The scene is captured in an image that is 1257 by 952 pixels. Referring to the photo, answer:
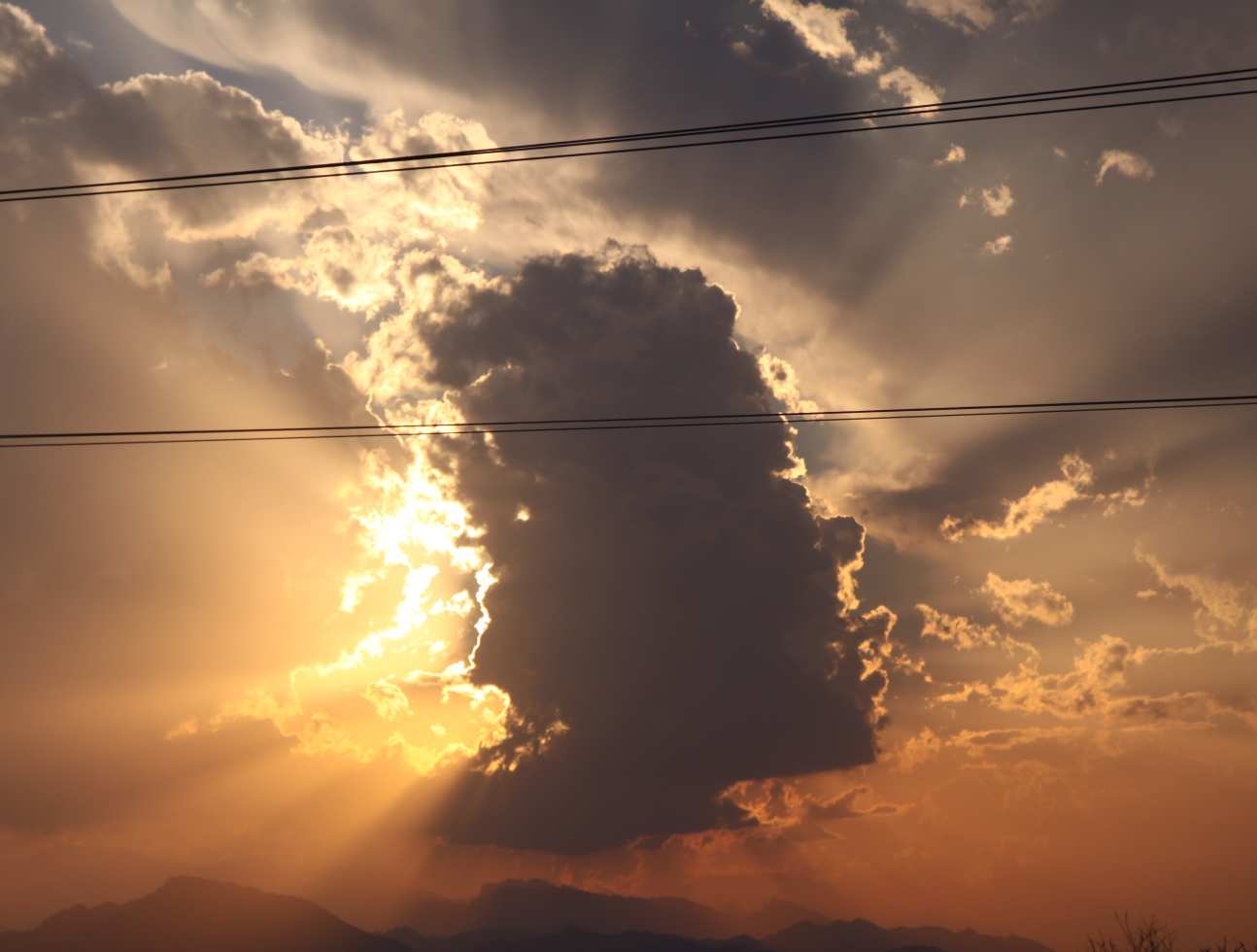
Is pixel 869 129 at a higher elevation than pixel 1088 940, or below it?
higher

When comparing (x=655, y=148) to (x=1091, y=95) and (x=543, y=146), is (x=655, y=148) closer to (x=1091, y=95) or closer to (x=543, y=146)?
(x=543, y=146)

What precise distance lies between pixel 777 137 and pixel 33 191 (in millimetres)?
25720

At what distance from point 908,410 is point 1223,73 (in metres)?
12.7

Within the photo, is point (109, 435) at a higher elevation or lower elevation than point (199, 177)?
lower

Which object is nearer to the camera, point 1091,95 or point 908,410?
point 1091,95

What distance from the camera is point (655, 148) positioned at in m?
34.5

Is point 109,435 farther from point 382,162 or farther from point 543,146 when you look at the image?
point 543,146

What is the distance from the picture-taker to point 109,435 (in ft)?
113

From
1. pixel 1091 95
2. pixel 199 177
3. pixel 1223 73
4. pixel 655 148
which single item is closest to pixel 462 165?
pixel 655 148

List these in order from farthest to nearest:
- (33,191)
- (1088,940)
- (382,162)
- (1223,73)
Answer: (1088,940)
(33,191)
(382,162)
(1223,73)

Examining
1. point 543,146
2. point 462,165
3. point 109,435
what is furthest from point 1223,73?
point 109,435

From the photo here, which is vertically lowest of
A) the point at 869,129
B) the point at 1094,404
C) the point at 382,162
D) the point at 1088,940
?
the point at 1088,940

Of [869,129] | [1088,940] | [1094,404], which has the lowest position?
[1088,940]

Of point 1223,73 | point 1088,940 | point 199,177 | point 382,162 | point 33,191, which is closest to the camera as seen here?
point 1223,73
